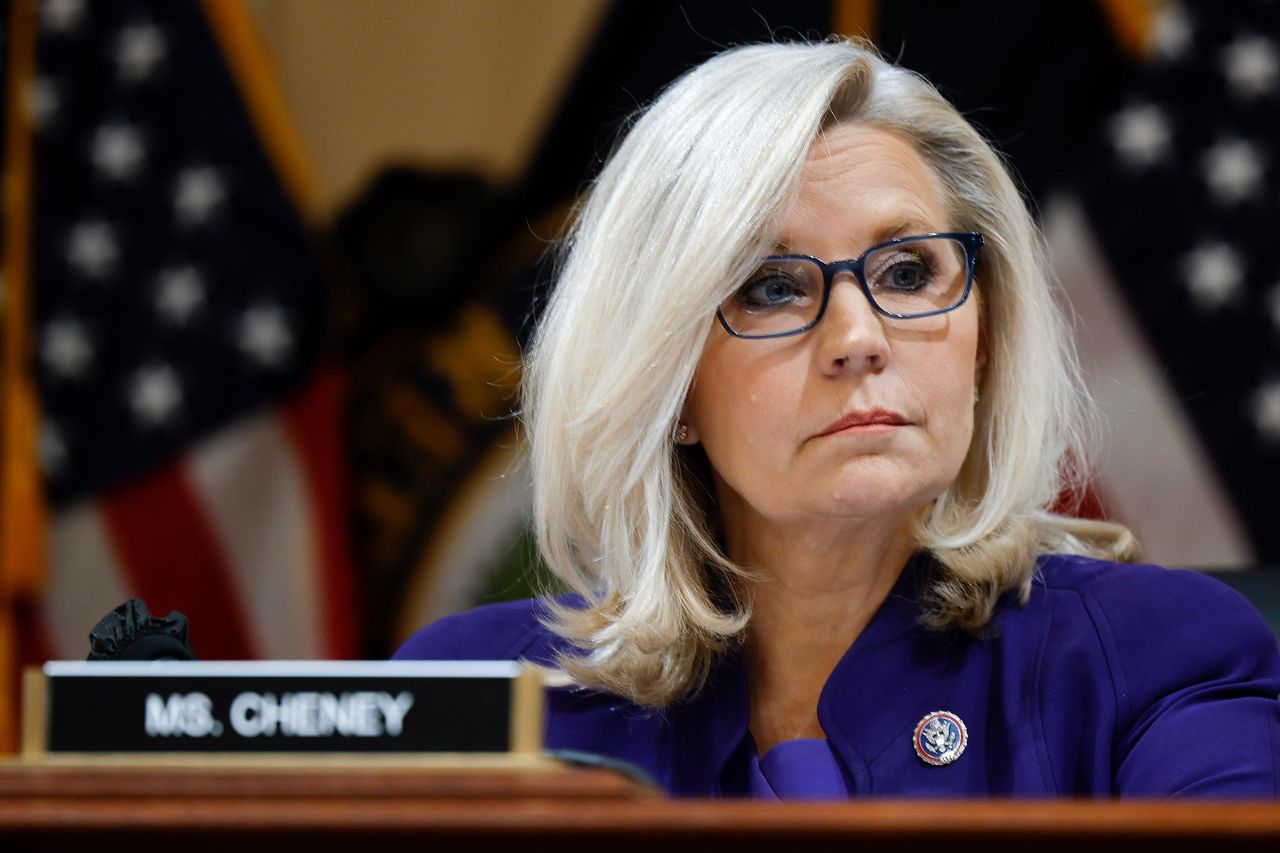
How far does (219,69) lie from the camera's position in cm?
367

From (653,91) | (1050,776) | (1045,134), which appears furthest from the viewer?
(653,91)

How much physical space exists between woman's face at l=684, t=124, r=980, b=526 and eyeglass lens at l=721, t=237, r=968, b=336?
0.06 feet

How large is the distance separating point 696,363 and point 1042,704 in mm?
503

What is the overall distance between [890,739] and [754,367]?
0.41 meters

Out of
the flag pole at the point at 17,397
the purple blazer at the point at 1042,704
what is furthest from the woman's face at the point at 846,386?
the flag pole at the point at 17,397

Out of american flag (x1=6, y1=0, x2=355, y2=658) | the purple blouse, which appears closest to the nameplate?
the purple blouse

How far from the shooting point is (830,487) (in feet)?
5.26

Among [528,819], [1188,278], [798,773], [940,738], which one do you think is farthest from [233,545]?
[528,819]

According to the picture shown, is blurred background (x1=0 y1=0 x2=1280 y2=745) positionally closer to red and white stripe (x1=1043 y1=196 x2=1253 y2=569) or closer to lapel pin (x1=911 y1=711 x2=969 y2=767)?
red and white stripe (x1=1043 y1=196 x2=1253 y2=569)

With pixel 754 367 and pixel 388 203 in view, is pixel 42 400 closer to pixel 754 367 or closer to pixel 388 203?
A: pixel 388 203

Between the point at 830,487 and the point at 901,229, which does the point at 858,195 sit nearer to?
the point at 901,229

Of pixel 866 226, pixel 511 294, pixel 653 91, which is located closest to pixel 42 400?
pixel 511 294

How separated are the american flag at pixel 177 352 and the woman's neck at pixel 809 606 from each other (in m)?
1.97

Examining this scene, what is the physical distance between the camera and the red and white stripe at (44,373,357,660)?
11.7 ft
